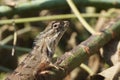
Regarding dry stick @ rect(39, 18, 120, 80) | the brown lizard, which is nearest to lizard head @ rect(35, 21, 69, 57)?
the brown lizard

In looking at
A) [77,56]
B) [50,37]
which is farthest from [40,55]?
[77,56]

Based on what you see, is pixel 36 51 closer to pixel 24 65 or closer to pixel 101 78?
pixel 24 65

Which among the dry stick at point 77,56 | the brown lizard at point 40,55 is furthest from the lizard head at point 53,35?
the dry stick at point 77,56

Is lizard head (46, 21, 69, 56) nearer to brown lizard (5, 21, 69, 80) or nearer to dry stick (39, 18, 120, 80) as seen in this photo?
brown lizard (5, 21, 69, 80)

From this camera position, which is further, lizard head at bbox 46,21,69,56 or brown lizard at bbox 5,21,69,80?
lizard head at bbox 46,21,69,56

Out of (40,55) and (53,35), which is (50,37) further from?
(40,55)

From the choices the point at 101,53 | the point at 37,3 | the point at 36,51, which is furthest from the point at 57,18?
the point at 36,51

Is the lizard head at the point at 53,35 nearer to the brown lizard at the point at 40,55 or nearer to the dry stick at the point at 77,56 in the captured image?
the brown lizard at the point at 40,55

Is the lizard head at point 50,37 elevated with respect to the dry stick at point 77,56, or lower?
elevated

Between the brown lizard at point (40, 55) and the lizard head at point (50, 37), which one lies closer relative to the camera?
the brown lizard at point (40, 55)
